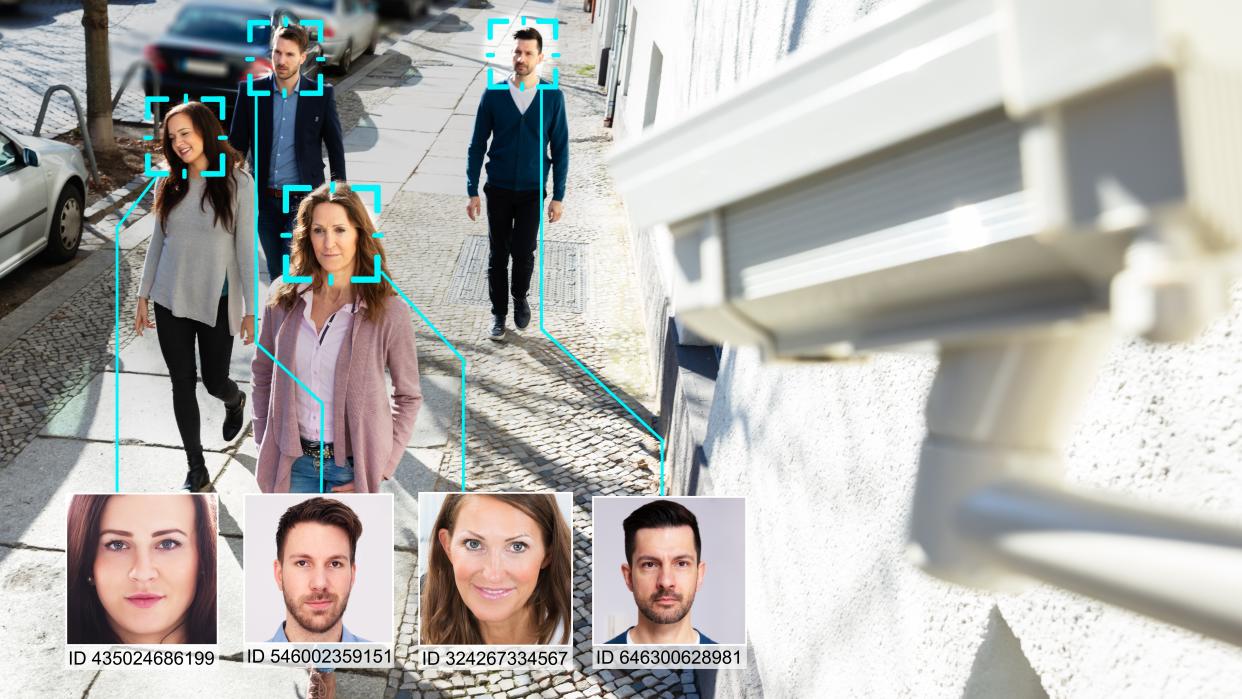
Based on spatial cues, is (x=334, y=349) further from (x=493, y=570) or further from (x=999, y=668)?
(x=999, y=668)

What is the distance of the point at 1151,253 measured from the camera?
1.59ft

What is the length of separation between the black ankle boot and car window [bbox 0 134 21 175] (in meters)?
3.18

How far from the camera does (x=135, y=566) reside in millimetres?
3104

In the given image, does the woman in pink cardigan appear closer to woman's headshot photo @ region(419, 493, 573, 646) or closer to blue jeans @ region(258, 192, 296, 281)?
woman's headshot photo @ region(419, 493, 573, 646)

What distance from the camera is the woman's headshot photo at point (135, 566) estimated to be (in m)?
3.09

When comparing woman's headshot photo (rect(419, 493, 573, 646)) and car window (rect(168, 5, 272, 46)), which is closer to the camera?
woman's headshot photo (rect(419, 493, 573, 646))

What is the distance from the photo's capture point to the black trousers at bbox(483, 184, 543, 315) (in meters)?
5.90

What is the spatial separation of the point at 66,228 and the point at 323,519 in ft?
16.3

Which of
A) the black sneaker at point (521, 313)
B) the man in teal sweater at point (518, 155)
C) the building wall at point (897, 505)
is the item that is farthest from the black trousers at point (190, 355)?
the black sneaker at point (521, 313)

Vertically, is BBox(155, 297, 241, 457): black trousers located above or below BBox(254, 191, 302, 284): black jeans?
below

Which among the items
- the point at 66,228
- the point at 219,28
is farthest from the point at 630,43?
the point at 66,228

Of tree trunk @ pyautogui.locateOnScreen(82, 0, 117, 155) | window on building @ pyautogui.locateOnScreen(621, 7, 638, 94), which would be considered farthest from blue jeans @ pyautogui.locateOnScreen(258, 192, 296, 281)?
window on building @ pyautogui.locateOnScreen(621, 7, 638, 94)

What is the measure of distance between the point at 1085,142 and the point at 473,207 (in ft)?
17.9

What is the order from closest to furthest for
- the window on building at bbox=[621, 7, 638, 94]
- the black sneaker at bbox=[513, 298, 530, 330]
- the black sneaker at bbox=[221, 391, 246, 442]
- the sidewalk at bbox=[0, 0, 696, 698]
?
the sidewalk at bbox=[0, 0, 696, 698] → the black sneaker at bbox=[221, 391, 246, 442] → the black sneaker at bbox=[513, 298, 530, 330] → the window on building at bbox=[621, 7, 638, 94]
